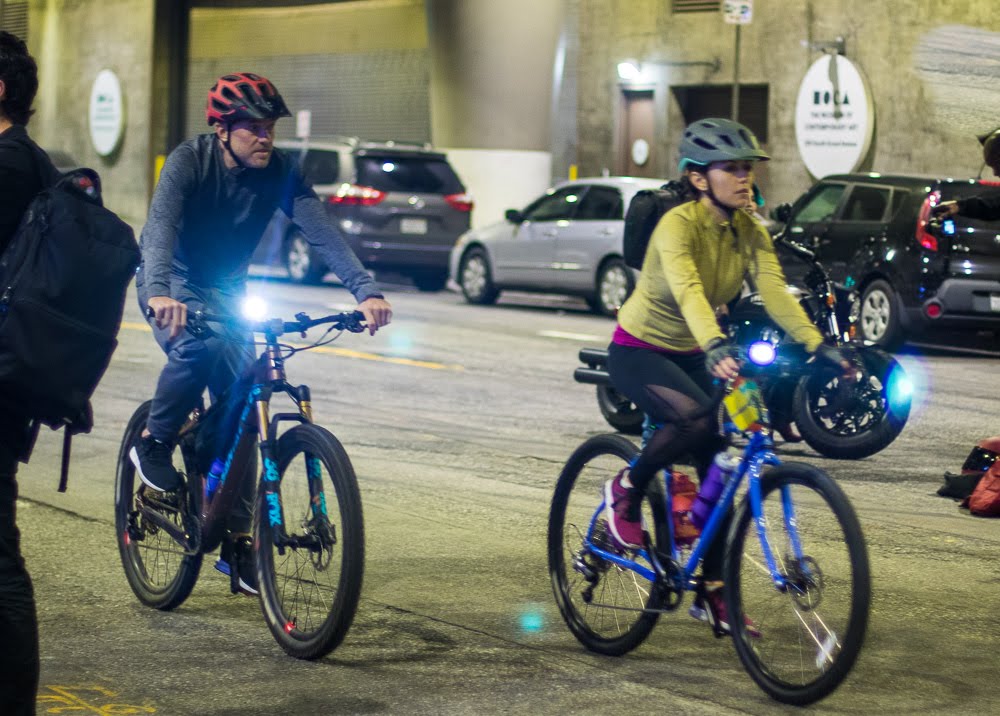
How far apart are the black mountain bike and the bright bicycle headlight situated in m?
0.11

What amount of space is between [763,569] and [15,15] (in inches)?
1744

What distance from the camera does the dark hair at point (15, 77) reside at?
15.9 ft

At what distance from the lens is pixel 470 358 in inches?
626

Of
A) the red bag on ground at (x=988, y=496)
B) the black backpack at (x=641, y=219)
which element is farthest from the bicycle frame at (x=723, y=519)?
the black backpack at (x=641, y=219)

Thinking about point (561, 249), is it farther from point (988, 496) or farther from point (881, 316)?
point (988, 496)

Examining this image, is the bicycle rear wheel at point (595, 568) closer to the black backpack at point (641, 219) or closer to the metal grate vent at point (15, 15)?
the black backpack at point (641, 219)

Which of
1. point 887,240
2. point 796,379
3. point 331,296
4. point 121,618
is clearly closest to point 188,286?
point 121,618

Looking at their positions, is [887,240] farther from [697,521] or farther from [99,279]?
[99,279]

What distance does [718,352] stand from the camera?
542 centimetres

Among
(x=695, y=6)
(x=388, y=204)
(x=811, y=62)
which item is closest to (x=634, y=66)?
(x=695, y=6)

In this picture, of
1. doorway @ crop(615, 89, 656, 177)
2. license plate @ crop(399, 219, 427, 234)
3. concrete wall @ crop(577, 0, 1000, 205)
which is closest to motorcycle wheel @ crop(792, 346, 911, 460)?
license plate @ crop(399, 219, 427, 234)

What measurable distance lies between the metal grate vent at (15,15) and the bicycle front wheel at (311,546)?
42.2 m

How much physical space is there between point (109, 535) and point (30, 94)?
3.45 m

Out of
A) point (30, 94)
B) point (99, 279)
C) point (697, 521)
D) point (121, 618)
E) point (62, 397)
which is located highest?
point (30, 94)
